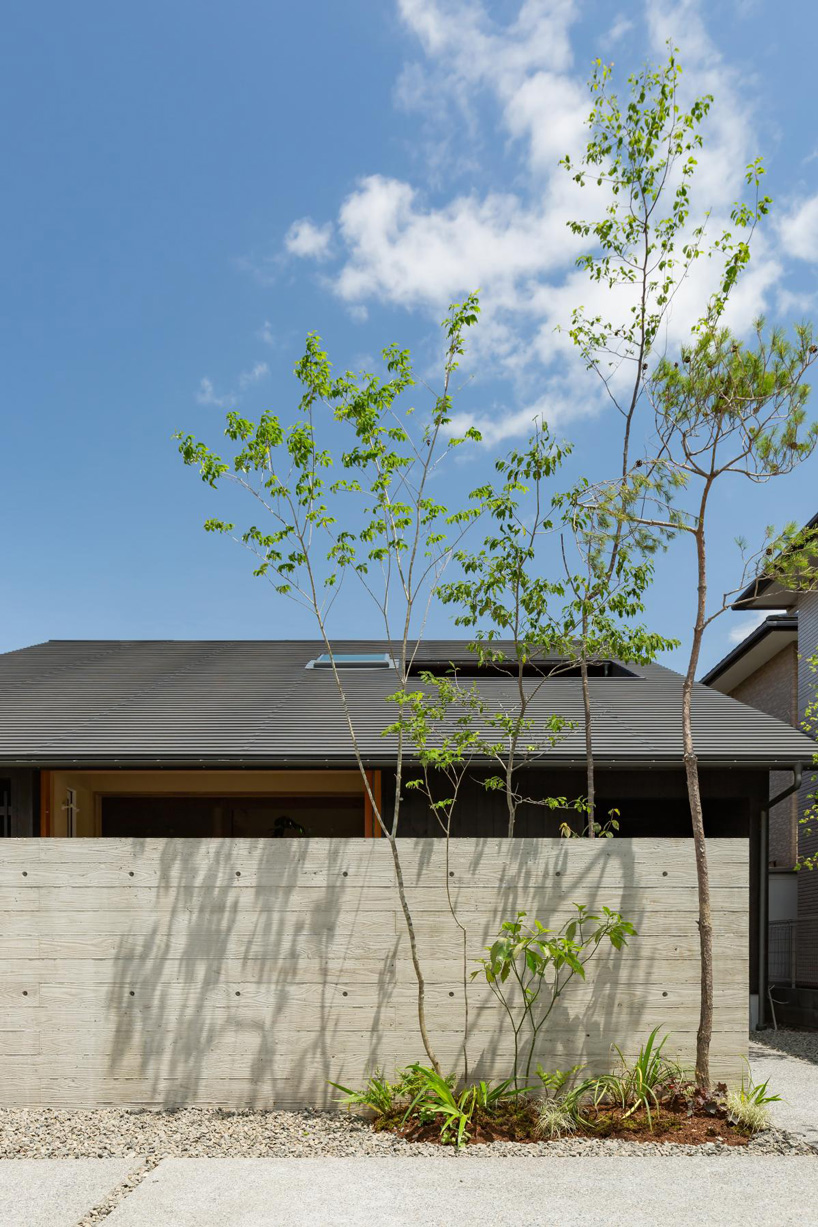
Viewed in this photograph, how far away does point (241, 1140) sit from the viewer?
4766 mm

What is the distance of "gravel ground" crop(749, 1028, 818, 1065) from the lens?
7.69 metres

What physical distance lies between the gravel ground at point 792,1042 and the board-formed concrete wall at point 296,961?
2.95m

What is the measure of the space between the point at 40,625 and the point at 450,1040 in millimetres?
11383

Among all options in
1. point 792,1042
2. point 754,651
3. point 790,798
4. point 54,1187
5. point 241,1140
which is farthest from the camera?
point 754,651

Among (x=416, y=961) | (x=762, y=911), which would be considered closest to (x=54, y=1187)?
(x=416, y=961)

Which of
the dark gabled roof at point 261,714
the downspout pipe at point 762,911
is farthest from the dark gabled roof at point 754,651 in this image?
the downspout pipe at point 762,911

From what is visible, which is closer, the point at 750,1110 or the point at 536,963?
the point at 750,1110

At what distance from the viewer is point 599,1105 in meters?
5.13

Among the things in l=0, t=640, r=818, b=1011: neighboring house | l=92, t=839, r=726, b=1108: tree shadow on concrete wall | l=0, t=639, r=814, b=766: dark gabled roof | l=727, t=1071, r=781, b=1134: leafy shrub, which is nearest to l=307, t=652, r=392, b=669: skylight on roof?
l=0, t=640, r=818, b=1011: neighboring house

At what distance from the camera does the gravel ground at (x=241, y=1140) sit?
4559 millimetres

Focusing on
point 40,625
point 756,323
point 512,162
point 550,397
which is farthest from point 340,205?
point 40,625

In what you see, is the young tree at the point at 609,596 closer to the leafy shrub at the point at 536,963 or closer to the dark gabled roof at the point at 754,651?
the leafy shrub at the point at 536,963

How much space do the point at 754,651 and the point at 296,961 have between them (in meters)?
10.9

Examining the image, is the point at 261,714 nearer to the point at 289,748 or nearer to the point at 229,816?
the point at 289,748
